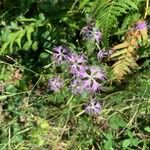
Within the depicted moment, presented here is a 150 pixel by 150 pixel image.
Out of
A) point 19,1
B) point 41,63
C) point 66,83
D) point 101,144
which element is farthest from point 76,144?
point 19,1

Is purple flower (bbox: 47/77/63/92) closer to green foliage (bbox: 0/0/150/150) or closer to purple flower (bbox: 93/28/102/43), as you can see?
green foliage (bbox: 0/0/150/150)

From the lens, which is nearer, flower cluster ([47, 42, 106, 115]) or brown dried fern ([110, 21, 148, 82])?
flower cluster ([47, 42, 106, 115])

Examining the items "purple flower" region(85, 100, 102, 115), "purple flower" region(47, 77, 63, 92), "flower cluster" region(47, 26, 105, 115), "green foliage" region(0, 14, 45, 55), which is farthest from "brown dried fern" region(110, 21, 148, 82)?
"green foliage" region(0, 14, 45, 55)

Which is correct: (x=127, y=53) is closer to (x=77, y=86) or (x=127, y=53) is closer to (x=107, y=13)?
(x=77, y=86)

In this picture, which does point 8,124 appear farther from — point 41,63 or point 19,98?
point 41,63

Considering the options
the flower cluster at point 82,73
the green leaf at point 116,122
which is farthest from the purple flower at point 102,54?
the green leaf at point 116,122
